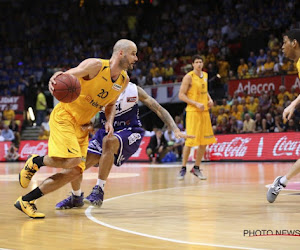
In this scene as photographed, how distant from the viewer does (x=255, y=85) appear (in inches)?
802

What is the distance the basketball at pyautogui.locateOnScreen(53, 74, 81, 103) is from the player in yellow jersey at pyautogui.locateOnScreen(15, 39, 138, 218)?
205 mm

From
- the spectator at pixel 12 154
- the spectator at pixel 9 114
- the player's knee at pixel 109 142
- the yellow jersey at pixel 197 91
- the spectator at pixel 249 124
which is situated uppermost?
the spectator at pixel 9 114

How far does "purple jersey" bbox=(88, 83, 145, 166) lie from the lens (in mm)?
7391

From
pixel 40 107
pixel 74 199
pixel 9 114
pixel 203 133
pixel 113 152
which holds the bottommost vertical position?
pixel 74 199

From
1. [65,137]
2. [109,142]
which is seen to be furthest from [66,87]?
[109,142]

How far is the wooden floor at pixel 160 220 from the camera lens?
15.3 ft

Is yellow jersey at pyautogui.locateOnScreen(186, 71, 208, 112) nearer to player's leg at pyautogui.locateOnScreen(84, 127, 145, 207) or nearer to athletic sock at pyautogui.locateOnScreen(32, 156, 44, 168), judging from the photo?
player's leg at pyautogui.locateOnScreen(84, 127, 145, 207)

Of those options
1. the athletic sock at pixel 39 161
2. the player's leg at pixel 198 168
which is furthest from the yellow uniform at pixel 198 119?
the athletic sock at pixel 39 161

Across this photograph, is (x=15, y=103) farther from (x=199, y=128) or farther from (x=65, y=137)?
(x=65, y=137)

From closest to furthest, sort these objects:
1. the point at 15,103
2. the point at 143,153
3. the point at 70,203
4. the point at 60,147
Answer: the point at 60,147, the point at 70,203, the point at 143,153, the point at 15,103

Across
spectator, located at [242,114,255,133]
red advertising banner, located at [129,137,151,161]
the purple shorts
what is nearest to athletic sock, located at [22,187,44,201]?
the purple shorts

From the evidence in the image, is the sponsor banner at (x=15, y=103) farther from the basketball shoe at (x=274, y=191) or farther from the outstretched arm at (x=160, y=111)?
the basketball shoe at (x=274, y=191)

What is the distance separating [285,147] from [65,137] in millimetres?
12072

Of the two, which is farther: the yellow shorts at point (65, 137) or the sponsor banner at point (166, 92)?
the sponsor banner at point (166, 92)
